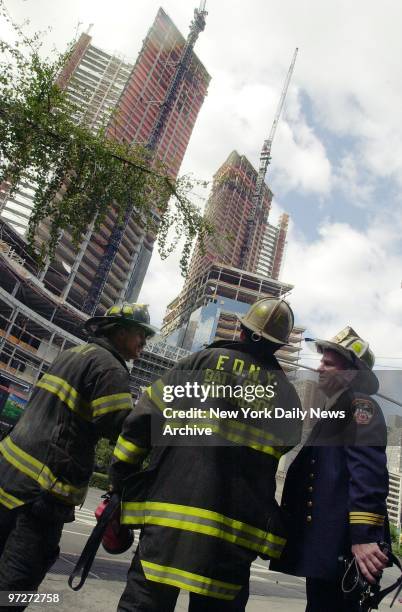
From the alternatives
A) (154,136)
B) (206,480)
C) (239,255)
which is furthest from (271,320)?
(239,255)

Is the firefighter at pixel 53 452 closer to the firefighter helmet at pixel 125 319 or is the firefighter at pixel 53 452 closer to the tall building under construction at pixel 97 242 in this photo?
the firefighter helmet at pixel 125 319

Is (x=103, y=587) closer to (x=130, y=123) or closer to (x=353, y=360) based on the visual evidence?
(x=353, y=360)

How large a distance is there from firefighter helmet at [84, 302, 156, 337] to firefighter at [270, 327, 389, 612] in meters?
1.37

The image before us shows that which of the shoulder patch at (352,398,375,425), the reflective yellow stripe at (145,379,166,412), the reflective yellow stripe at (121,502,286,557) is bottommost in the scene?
the reflective yellow stripe at (121,502,286,557)

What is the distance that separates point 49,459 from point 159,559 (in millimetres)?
910

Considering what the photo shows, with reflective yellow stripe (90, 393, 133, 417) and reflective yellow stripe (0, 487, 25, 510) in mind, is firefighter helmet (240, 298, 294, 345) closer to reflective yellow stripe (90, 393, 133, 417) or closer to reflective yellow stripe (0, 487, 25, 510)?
reflective yellow stripe (90, 393, 133, 417)

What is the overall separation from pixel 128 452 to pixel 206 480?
1.29ft

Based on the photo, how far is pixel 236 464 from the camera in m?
1.96

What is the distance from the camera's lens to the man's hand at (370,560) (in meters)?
1.93

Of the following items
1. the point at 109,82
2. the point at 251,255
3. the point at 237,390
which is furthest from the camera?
the point at 251,255

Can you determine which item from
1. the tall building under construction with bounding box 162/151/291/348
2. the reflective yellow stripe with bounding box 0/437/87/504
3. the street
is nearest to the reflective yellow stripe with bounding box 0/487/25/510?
the reflective yellow stripe with bounding box 0/437/87/504

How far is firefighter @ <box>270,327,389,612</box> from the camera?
6.65 ft

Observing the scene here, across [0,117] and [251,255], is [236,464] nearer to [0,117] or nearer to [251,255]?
[0,117]

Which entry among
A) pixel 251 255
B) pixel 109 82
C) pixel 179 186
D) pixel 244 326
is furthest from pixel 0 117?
pixel 251 255
